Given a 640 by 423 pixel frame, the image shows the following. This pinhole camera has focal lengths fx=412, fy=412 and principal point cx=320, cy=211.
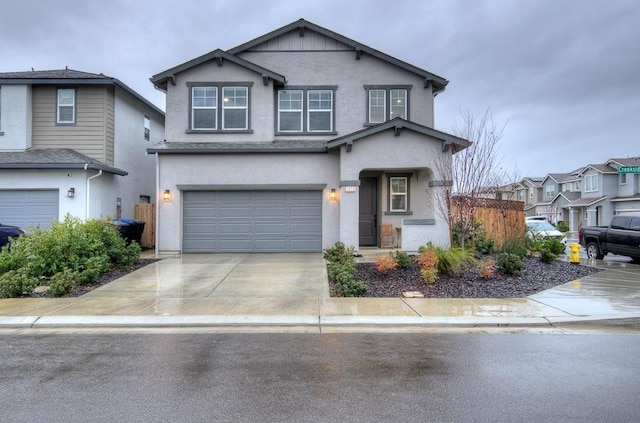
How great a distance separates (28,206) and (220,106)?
26.6 ft

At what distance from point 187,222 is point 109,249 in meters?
3.82

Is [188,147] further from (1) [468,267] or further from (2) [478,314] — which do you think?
(2) [478,314]

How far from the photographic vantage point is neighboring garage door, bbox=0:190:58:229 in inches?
610

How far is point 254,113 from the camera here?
51.6ft

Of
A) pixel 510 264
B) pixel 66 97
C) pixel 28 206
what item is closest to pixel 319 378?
pixel 510 264

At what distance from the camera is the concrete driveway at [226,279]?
9.05 metres

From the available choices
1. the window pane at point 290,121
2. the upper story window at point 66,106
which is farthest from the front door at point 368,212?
the upper story window at point 66,106

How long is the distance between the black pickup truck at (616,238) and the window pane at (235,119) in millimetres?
13888

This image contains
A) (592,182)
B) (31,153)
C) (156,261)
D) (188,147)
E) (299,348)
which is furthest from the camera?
(592,182)

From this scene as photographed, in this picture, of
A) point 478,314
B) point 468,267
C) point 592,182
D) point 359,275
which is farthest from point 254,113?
point 592,182

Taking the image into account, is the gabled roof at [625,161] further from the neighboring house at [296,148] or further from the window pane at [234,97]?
the window pane at [234,97]

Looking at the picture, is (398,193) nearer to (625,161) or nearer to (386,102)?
(386,102)

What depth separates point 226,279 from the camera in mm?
10469

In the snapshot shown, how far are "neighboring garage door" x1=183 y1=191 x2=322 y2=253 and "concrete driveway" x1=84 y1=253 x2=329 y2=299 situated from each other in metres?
1.20
